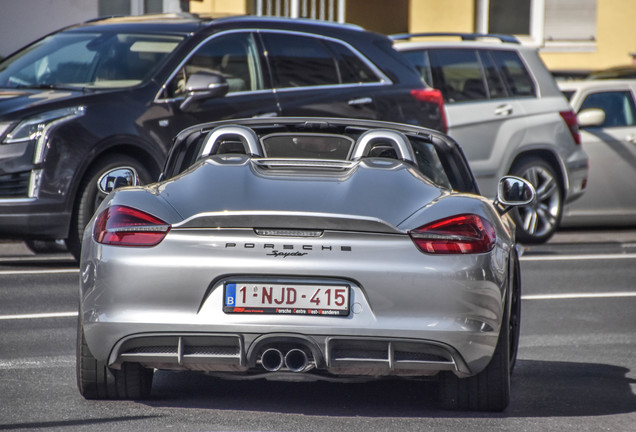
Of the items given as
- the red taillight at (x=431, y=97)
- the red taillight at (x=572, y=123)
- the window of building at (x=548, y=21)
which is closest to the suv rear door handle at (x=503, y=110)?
the red taillight at (x=572, y=123)

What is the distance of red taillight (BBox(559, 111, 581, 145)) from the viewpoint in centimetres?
1381

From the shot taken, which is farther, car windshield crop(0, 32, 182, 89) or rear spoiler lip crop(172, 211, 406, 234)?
car windshield crop(0, 32, 182, 89)

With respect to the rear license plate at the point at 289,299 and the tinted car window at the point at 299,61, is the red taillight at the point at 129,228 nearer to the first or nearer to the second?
the rear license plate at the point at 289,299

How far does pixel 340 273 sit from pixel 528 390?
1.47 metres

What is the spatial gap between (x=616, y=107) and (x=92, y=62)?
257 inches

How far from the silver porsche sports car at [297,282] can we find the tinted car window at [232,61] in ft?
17.3

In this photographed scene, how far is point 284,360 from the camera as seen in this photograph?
524 cm

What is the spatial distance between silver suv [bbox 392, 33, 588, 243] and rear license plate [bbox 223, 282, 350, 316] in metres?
7.85

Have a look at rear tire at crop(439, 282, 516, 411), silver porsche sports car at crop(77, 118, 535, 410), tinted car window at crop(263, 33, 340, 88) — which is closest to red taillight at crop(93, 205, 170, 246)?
silver porsche sports car at crop(77, 118, 535, 410)

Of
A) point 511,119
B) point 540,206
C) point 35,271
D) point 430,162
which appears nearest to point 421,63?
point 511,119

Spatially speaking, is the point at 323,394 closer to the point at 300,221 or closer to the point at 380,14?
the point at 300,221

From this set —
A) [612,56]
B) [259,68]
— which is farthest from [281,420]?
[612,56]

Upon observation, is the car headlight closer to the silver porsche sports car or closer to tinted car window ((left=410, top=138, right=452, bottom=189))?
tinted car window ((left=410, top=138, right=452, bottom=189))

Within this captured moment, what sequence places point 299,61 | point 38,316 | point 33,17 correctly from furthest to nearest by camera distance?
1. point 33,17
2. point 299,61
3. point 38,316
